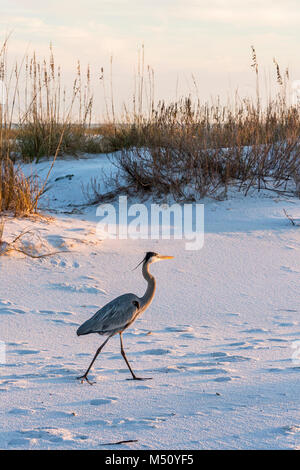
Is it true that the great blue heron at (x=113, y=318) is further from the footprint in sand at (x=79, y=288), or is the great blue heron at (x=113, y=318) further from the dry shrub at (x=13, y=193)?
the dry shrub at (x=13, y=193)

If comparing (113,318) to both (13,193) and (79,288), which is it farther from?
(13,193)

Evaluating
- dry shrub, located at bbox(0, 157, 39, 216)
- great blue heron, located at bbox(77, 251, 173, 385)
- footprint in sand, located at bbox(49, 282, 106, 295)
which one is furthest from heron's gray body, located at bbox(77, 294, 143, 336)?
dry shrub, located at bbox(0, 157, 39, 216)

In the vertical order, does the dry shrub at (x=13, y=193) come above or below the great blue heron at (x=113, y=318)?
above

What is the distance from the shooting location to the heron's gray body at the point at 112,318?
3643 mm

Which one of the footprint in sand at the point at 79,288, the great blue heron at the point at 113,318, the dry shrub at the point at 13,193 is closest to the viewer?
the great blue heron at the point at 113,318

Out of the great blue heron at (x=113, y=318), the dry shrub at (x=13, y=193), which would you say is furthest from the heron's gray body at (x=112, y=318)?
the dry shrub at (x=13, y=193)

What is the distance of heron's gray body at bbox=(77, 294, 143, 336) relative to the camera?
12.0 feet

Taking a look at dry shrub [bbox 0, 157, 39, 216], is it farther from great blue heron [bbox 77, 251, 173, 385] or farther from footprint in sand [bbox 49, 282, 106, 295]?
great blue heron [bbox 77, 251, 173, 385]

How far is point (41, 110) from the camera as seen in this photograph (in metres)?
11.0

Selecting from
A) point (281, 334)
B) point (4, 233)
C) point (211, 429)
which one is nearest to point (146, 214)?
point (4, 233)

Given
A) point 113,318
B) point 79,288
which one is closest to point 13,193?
point 79,288

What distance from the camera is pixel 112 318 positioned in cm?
367

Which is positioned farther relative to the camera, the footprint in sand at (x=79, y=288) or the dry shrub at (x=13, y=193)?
the dry shrub at (x=13, y=193)
